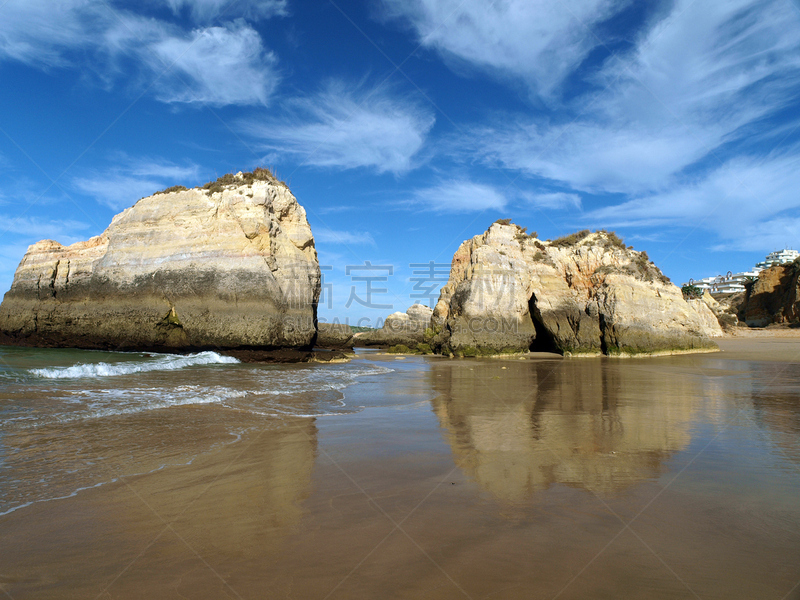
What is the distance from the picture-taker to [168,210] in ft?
53.7

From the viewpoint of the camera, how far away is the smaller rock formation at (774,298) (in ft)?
126

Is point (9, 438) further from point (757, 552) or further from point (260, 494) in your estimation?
point (757, 552)

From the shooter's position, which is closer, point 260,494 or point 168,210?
point 260,494

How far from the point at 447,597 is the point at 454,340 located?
2044 centimetres

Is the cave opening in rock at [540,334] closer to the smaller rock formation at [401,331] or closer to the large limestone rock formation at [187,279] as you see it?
the smaller rock formation at [401,331]

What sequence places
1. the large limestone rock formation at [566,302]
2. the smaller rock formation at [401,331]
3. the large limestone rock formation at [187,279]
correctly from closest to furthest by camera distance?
the large limestone rock formation at [187,279] → the large limestone rock formation at [566,302] → the smaller rock formation at [401,331]

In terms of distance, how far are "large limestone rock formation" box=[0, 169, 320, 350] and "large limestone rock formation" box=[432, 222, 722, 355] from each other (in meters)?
9.15

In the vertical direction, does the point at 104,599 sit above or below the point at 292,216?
below

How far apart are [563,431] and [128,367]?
10.9 metres

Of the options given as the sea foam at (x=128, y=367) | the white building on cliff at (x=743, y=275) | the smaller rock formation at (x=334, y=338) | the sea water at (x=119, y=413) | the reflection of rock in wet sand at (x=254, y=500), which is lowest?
the reflection of rock in wet sand at (x=254, y=500)

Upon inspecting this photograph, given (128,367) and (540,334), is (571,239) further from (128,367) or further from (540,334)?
(128,367)

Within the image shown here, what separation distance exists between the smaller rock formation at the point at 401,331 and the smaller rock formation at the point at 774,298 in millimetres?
32447

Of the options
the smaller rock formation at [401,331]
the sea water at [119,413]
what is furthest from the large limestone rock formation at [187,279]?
the smaller rock formation at [401,331]

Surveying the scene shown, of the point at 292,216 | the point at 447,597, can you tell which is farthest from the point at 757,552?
the point at 292,216
